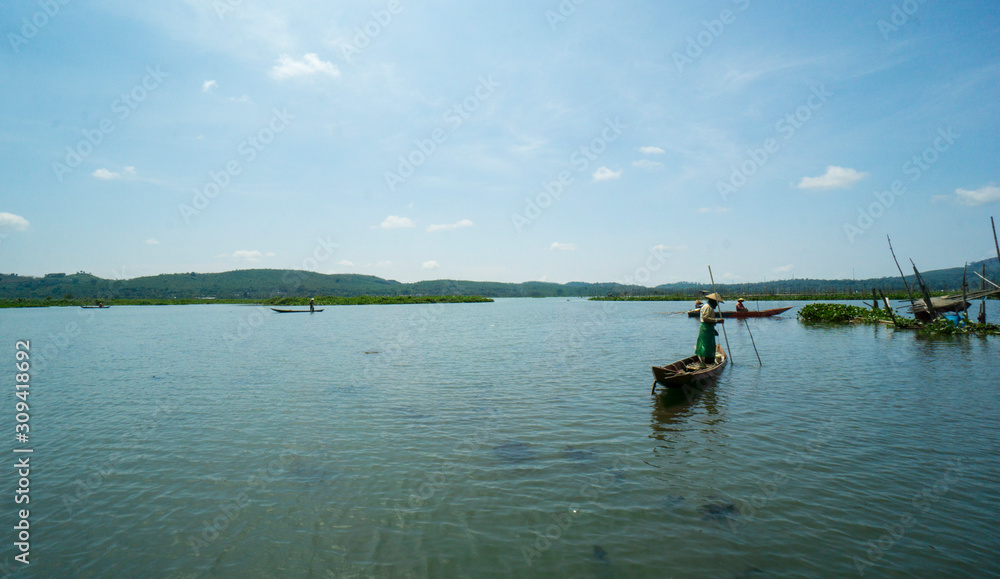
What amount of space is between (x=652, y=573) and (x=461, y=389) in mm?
11406

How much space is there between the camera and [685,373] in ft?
49.9

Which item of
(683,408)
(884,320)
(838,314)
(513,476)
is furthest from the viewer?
(838,314)

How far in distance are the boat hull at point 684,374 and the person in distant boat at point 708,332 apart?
1.15 feet

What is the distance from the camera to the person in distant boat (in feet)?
55.1

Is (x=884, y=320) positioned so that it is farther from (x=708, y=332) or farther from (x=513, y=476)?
(x=513, y=476)

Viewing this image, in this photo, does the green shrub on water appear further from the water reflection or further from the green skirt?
the water reflection

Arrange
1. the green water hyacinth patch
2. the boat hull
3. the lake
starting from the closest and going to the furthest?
1. the lake
2. the boat hull
3. the green water hyacinth patch

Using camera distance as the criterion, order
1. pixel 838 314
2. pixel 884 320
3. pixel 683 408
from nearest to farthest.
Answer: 1. pixel 683 408
2. pixel 884 320
3. pixel 838 314

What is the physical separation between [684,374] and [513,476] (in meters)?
8.63

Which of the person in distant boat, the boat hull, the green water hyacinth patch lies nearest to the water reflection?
the boat hull

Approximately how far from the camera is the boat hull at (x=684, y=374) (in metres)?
14.9

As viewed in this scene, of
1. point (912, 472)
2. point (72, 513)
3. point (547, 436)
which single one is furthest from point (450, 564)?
point (912, 472)

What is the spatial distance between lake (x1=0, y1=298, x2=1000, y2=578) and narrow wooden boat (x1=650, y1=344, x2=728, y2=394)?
2.01ft

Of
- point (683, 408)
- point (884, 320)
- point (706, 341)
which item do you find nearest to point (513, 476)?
point (683, 408)
